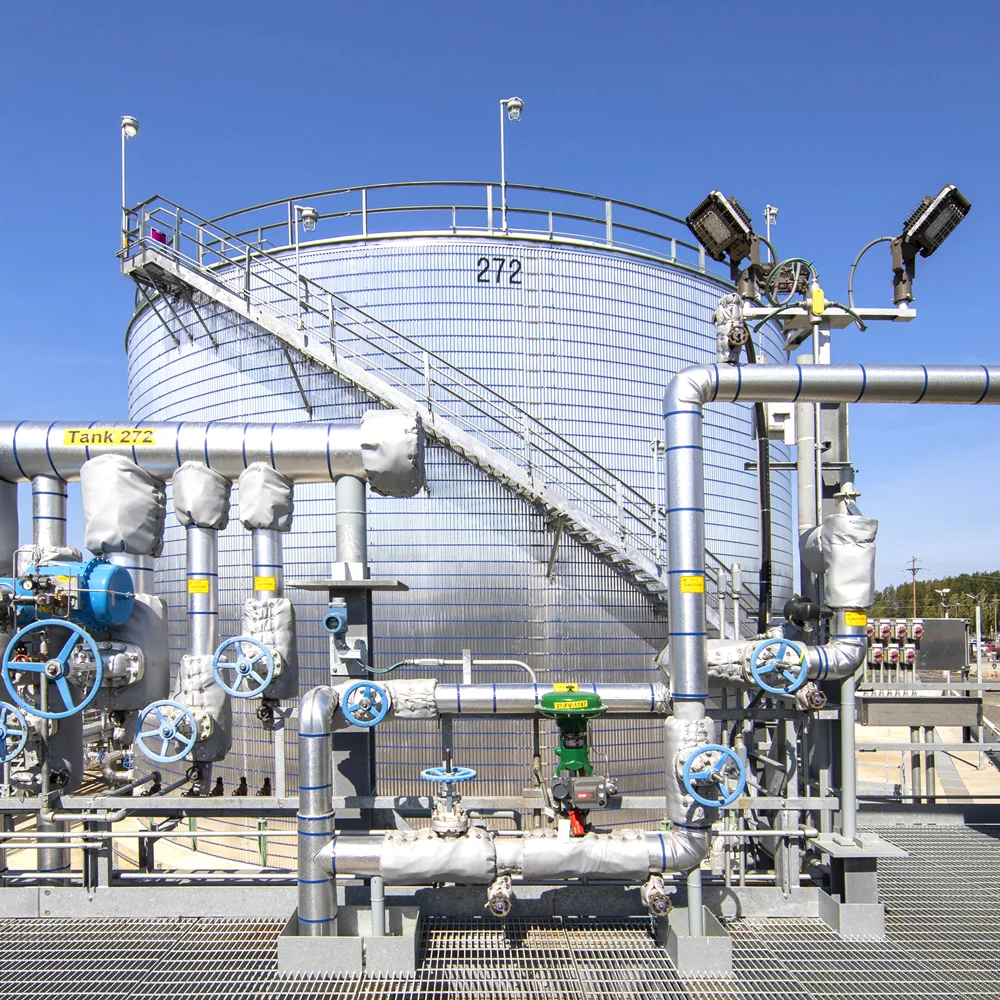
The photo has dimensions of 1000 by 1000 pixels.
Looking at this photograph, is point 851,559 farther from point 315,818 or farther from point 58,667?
point 58,667

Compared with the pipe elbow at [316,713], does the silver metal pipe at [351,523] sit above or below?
above

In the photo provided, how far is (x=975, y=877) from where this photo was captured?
23.1 feet

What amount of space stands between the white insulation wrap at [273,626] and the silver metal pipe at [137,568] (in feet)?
3.91

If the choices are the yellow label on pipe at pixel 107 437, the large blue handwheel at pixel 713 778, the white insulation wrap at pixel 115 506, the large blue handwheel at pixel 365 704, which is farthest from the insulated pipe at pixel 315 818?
the yellow label on pipe at pixel 107 437

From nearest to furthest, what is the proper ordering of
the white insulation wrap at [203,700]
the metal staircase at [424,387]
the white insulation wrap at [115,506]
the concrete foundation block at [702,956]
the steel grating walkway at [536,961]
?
the steel grating walkway at [536,961], the concrete foundation block at [702,956], the white insulation wrap at [203,700], the white insulation wrap at [115,506], the metal staircase at [424,387]

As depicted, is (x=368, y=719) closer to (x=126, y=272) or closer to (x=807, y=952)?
(x=807, y=952)

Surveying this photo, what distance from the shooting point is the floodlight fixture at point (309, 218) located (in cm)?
1209

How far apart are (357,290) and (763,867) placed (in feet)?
28.7

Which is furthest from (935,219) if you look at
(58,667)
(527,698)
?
(58,667)

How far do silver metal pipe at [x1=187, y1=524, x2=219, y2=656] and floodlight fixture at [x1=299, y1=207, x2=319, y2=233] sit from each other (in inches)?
277

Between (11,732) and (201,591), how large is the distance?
1.81m

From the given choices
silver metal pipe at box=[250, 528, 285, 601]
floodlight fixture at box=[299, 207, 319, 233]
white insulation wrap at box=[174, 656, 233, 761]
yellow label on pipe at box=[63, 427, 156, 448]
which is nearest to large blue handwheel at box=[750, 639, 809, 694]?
Result: silver metal pipe at box=[250, 528, 285, 601]

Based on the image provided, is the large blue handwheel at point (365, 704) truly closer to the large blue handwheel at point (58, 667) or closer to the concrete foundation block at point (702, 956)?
the large blue handwheel at point (58, 667)

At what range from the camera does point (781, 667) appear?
5.96 metres
